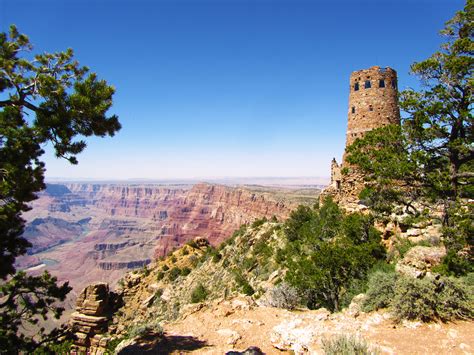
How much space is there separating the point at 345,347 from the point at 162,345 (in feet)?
21.9

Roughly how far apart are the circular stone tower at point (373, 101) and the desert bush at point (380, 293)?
1371 centimetres

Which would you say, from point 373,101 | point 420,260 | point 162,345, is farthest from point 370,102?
point 162,345

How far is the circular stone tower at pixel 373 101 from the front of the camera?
72.3ft

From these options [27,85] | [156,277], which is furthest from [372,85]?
[156,277]

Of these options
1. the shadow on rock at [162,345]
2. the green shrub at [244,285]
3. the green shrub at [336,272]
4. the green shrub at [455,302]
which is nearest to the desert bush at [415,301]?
the green shrub at [455,302]

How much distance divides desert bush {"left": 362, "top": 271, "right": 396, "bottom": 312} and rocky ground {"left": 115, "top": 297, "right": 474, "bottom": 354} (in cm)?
40

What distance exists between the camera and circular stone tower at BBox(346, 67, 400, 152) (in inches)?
867

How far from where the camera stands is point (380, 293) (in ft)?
34.6

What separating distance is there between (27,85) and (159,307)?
83.3ft

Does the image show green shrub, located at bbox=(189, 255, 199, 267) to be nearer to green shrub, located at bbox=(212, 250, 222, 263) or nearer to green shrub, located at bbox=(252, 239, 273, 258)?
green shrub, located at bbox=(212, 250, 222, 263)

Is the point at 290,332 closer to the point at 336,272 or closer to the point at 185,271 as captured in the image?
the point at 336,272

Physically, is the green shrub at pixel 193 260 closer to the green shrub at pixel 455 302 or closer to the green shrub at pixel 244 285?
the green shrub at pixel 244 285

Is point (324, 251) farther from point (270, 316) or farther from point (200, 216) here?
point (200, 216)

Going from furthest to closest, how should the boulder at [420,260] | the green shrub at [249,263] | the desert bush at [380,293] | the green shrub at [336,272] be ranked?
the green shrub at [249,263]
the green shrub at [336,272]
the boulder at [420,260]
the desert bush at [380,293]
